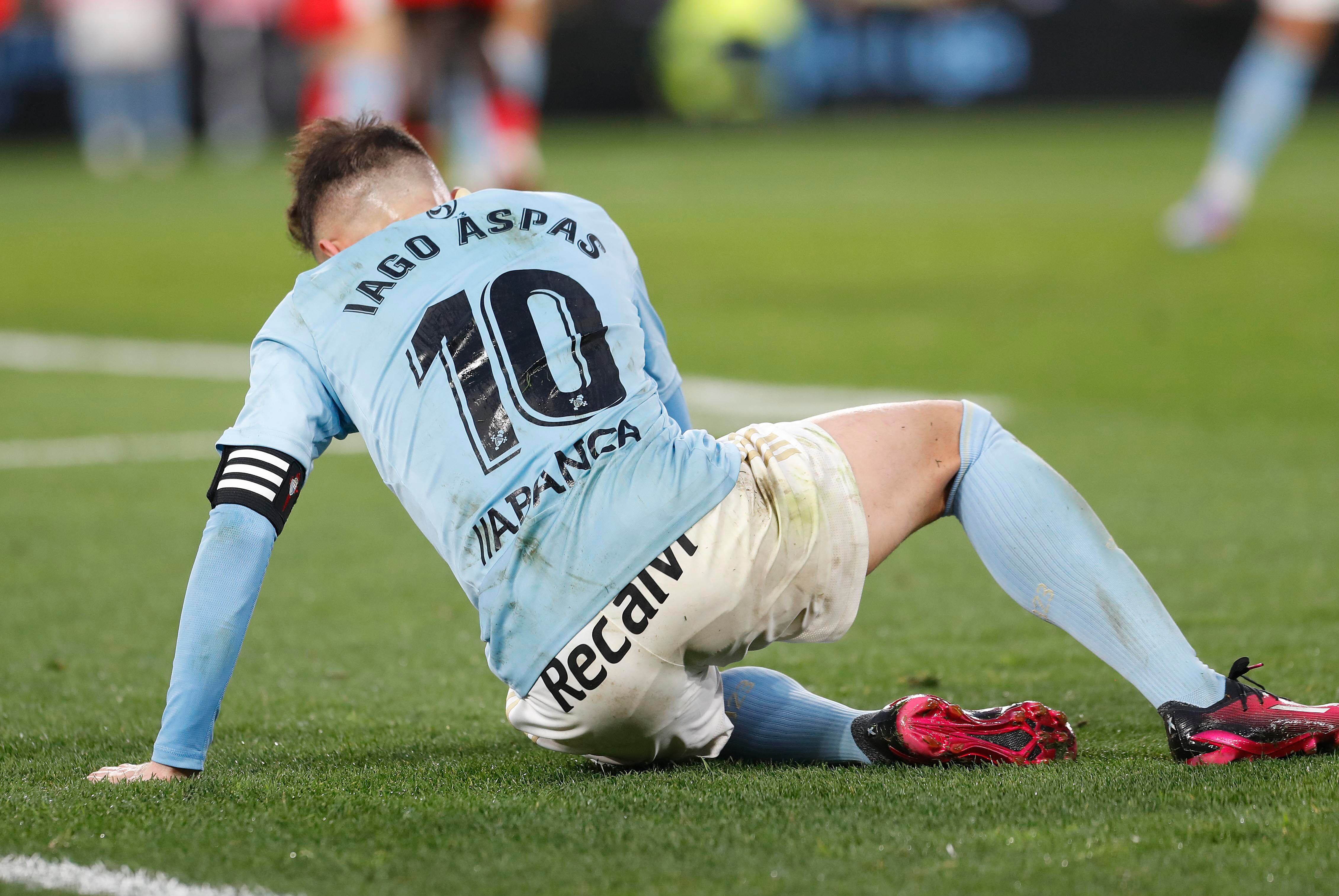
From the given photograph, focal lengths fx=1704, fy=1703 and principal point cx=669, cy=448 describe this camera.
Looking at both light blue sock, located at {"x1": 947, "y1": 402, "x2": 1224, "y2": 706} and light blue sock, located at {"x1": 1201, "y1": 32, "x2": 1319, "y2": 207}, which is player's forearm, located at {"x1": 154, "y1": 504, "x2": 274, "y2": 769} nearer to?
light blue sock, located at {"x1": 947, "y1": 402, "x2": 1224, "y2": 706}

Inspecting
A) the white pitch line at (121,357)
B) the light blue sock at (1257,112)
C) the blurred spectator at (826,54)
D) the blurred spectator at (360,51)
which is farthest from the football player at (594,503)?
the blurred spectator at (826,54)

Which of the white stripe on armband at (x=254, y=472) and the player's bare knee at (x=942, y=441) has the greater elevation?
the player's bare knee at (x=942, y=441)

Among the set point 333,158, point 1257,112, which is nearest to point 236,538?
point 333,158

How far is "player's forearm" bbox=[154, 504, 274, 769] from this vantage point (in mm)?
2746

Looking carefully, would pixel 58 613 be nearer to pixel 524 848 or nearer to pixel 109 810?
pixel 109 810

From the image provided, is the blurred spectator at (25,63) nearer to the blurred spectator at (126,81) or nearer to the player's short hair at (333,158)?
the blurred spectator at (126,81)

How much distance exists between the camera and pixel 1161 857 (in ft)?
7.73

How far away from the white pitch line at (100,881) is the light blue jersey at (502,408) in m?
0.65

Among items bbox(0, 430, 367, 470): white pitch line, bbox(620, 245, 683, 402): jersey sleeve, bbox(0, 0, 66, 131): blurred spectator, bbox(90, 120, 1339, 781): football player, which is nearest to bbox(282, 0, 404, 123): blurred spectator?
bbox(0, 430, 367, 470): white pitch line

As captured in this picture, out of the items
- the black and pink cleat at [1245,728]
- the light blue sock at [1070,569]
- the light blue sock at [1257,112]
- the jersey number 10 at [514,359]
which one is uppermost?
the jersey number 10 at [514,359]

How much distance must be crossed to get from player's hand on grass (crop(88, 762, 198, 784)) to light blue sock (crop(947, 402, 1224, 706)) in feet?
4.55

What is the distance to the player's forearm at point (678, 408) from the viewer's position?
3053 millimetres

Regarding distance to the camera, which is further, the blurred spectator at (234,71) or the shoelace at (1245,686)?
the blurred spectator at (234,71)

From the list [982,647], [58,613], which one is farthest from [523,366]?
[58,613]
